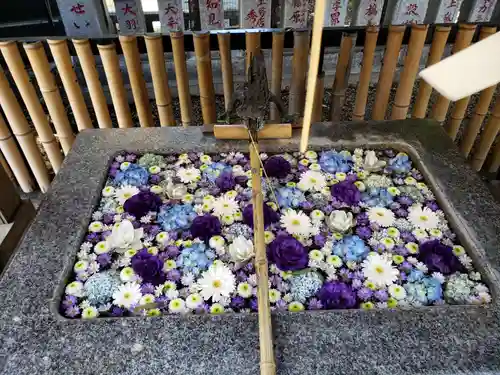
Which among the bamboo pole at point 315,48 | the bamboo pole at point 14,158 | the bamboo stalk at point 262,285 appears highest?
the bamboo pole at point 315,48

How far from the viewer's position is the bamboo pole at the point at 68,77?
7.68 feet

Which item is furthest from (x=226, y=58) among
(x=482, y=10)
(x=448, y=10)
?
(x=482, y=10)

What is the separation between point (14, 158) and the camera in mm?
2969

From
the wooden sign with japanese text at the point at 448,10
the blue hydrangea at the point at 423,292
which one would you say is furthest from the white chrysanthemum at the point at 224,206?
the wooden sign with japanese text at the point at 448,10

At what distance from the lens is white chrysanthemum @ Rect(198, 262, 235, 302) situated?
1355 mm

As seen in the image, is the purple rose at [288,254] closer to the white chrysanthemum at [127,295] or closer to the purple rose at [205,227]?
the purple rose at [205,227]

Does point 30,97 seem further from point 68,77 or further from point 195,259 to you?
point 195,259

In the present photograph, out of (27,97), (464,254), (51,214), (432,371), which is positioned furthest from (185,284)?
(27,97)

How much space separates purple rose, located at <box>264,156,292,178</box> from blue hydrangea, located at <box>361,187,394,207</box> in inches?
14.6

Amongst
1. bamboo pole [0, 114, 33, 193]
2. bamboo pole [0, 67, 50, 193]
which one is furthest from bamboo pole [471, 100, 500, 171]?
bamboo pole [0, 114, 33, 193]

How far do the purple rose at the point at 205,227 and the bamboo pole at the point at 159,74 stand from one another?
1.32 meters

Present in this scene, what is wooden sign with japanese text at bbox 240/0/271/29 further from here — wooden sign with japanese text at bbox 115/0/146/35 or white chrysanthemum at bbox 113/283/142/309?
white chrysanthemum at bbox 113/283/142/309

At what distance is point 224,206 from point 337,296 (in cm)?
63

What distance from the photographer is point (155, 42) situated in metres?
2.35
